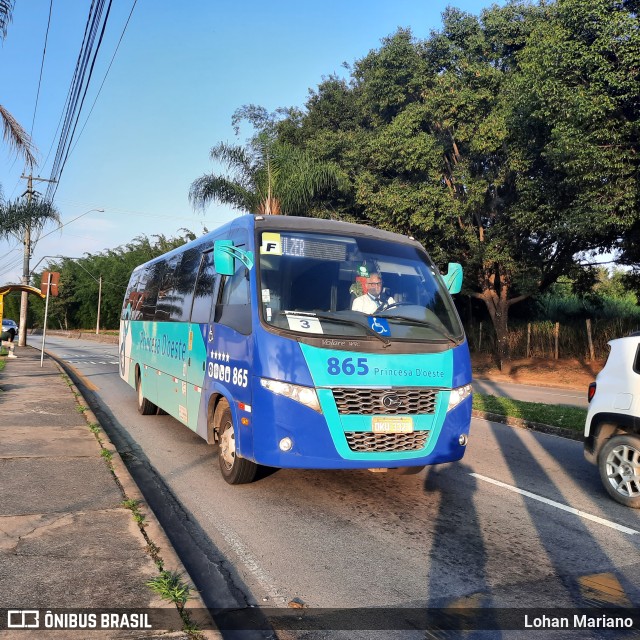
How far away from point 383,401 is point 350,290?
3.94ft

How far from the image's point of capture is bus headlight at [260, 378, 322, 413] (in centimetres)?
516

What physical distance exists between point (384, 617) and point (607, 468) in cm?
358

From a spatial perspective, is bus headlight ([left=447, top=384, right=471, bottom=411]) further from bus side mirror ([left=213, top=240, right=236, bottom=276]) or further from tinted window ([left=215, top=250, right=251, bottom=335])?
bus side mirror ([left=213, top=240, right=236, bottom=276])

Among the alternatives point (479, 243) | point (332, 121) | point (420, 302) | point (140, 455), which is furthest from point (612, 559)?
point (332, 121)

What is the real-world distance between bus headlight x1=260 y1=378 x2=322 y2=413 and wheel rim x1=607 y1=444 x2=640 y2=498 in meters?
3.10

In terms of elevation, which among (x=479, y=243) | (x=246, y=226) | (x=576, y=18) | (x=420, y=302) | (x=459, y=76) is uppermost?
(x=459, y=76)

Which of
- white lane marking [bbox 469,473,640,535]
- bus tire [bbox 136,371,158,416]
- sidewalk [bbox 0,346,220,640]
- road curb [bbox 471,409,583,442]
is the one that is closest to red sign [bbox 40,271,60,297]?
bus tire [bbox 136,371,158,416]

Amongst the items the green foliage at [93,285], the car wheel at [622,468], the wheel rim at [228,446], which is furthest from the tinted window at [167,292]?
the green foliage at [93,285]

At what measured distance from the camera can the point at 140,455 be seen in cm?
791

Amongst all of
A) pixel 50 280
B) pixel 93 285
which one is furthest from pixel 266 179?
pixel 93 285

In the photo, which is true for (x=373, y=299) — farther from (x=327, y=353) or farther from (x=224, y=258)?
(x=224, y=258)

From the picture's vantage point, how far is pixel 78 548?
4.23 metres

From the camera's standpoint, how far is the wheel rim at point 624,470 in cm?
586

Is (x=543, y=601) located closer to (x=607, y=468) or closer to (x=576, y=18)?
(x=607, y=468)
